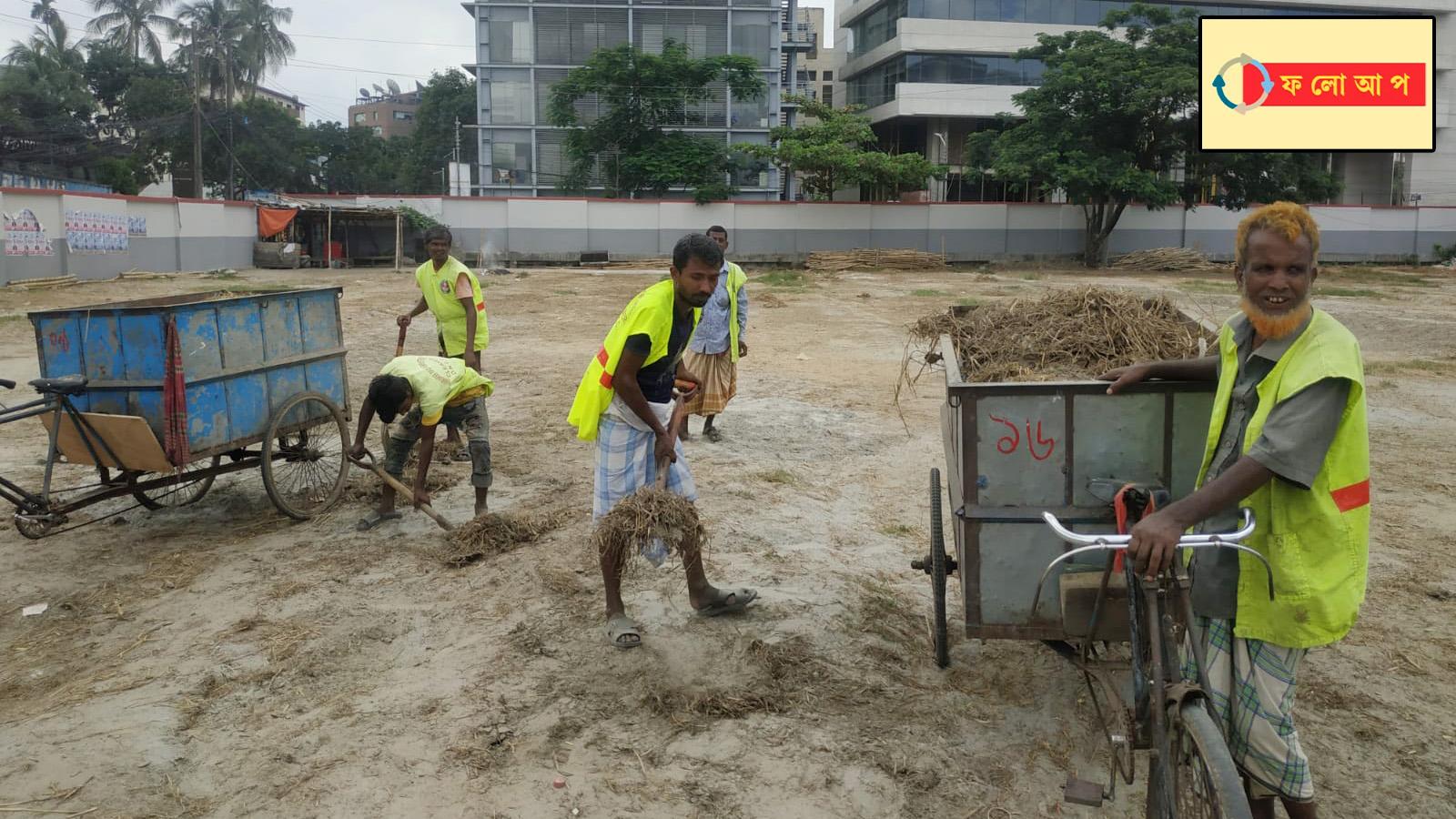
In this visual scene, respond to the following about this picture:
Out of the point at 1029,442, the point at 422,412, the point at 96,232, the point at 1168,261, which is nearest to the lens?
the point at 1029,442

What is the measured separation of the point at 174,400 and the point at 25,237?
2049 cm

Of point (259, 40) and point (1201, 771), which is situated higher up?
point (259, 40)

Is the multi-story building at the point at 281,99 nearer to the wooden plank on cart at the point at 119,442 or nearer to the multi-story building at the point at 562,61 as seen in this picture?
the multi-story building at the point at 562,61

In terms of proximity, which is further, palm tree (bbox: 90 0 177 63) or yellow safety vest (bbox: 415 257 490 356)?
palm tree (bbox: 90 0 177 63)

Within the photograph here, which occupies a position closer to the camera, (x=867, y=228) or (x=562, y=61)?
(x=867, y=228)

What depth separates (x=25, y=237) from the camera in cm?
2220

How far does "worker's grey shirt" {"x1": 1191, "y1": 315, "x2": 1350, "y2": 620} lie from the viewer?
8.11ft

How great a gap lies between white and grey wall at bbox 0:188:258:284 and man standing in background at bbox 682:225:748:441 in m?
19.3

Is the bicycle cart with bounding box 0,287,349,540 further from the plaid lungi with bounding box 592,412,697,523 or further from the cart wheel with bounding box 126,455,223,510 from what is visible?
the plaid lungi with bounding box 592,412,697,523

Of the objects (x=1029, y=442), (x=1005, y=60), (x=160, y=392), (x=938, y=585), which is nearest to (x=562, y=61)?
(x=1005, y=60)

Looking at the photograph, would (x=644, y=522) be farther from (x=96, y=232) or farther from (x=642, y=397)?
(x=96, y=232)

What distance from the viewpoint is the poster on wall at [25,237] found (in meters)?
21.8

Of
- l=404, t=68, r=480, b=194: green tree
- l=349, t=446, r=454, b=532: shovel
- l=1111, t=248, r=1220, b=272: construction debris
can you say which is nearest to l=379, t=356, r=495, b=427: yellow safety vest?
l=349, t=446, r=454, b=532: shovel

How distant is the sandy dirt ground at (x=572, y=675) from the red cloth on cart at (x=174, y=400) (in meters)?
0.65
